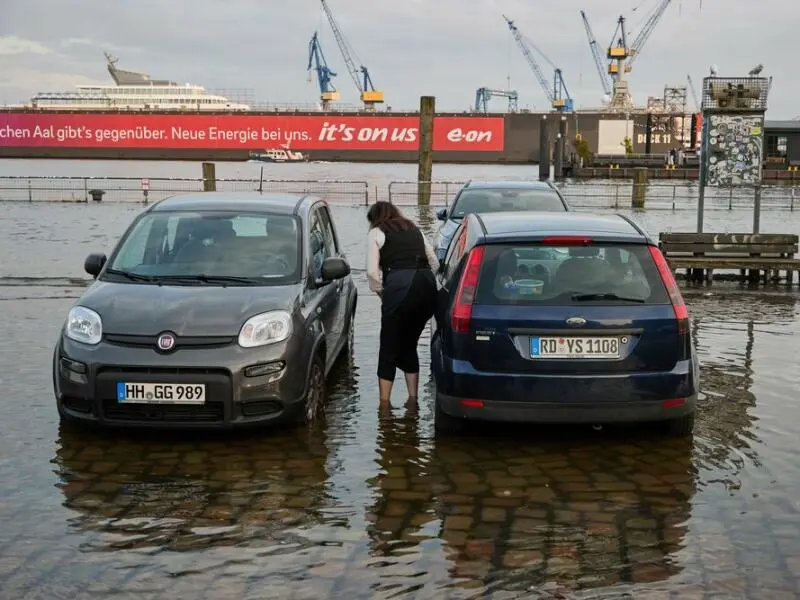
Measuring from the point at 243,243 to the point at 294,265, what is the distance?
0.48 m

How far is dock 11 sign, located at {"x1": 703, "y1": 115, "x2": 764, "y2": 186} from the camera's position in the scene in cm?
1538

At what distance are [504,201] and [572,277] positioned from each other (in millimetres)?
9128

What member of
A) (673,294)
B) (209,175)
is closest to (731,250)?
(673,294)

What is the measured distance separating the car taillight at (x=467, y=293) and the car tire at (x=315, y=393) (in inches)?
45.5

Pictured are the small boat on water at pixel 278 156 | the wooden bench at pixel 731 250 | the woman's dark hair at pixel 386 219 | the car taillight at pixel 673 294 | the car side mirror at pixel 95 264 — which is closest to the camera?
the car taillight at pixel 673 294

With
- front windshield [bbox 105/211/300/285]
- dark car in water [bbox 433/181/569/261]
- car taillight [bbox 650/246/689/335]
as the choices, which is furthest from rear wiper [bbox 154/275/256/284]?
dark car in water [bbox 433/181/569/261]

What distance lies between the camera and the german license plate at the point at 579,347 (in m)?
5.68

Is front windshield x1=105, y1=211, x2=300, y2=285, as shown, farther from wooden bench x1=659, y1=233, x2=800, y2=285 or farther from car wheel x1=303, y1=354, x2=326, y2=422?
wooden bench x1=659, y1=233, x2=800, y2=285

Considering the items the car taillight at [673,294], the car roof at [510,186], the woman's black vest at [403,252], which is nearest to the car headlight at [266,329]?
the woman's black vest at [403,252]

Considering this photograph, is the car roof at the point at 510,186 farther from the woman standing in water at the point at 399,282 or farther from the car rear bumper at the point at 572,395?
the car rear bumper at the point at 572,395

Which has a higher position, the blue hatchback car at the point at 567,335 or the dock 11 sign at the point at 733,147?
the dock 11 sign at the point at 733,147

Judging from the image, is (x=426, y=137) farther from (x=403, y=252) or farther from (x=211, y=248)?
(x=403, y=252)

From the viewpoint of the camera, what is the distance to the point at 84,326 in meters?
6.19

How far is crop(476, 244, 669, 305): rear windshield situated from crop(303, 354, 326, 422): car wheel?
138 centimetres
